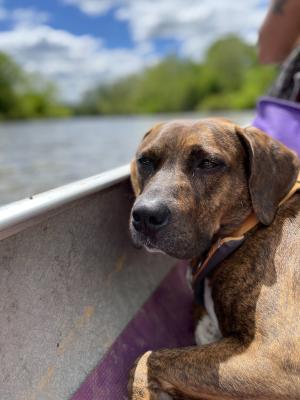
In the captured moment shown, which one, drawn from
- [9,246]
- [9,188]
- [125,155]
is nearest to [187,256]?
[9,246]

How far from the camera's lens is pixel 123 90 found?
115188mm

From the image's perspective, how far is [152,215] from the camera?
291cm

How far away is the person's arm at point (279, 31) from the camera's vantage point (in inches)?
213

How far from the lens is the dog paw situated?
11.3 ft

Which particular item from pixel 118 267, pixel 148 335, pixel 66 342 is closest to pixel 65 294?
pixel 66 342

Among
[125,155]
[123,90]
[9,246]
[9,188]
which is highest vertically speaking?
[9,246]

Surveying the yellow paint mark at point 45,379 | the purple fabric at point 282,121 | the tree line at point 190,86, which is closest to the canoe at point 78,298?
the yellow paint mark at point 45,379

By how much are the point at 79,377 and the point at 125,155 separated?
47.9 ft

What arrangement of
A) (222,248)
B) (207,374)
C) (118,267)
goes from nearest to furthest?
(207,374) < (222,248) < (118,267)

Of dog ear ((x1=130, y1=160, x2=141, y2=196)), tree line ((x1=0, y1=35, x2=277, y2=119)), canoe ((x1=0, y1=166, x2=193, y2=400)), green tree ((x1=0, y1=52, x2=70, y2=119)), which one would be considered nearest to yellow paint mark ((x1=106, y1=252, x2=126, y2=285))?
canoe ((x1=0, y1=166, x2=193, y2=400))

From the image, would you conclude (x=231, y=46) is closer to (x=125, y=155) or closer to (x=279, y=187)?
(x=125, y=155)

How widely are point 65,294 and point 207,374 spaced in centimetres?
92

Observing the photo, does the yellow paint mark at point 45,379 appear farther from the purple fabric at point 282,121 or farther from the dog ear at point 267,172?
the purple fabric at point 282,121

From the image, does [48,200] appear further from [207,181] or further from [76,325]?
[207,181]
